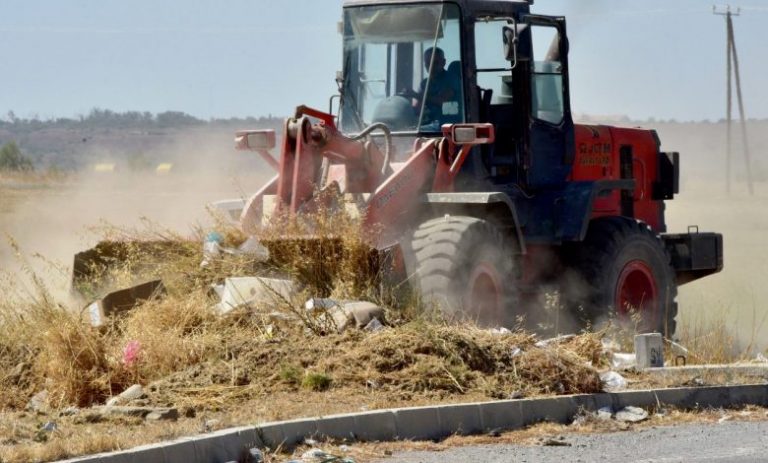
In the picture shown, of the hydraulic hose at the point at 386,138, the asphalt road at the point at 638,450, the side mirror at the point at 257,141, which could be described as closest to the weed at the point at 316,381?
the asphalt road at the point at 638,450

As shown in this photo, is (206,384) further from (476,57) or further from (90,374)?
(476,57)

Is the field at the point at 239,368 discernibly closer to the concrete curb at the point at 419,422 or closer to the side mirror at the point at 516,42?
the concrete curb at the point at 419,422

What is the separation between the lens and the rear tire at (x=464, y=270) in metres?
14.0

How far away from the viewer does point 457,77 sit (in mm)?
15953

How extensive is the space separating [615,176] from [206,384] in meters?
9.03

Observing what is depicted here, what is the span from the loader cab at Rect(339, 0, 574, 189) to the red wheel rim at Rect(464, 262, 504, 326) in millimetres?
1687

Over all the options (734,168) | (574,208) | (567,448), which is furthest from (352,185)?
(734,168)

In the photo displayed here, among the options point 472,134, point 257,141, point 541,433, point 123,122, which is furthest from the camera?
point 123,122

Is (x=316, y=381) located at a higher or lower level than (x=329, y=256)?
lower

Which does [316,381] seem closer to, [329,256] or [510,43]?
[329,256]

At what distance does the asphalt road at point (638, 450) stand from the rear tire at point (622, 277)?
18.1 feet

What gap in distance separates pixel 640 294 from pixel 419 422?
8316 mm

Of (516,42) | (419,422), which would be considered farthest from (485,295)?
(419,422)

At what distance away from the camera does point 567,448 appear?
398 inches
